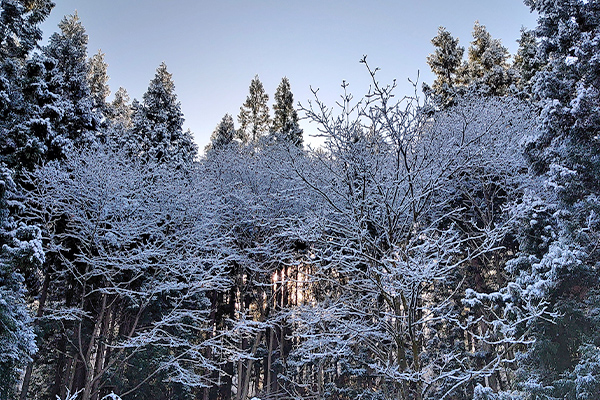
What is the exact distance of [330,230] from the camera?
5066mm

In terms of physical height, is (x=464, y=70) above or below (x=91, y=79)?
above

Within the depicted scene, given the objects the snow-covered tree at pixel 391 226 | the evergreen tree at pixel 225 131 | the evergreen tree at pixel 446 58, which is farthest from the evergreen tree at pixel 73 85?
the evergreen tree at pixel 446 58

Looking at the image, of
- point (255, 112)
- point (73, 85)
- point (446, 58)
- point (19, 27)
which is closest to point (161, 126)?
point (73, 85)

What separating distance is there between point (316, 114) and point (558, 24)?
643cm

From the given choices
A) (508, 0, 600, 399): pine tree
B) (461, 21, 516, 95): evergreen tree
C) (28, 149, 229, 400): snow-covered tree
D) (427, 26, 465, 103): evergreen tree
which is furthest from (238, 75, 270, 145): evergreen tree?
(508, 0, 600, 399): pine tree

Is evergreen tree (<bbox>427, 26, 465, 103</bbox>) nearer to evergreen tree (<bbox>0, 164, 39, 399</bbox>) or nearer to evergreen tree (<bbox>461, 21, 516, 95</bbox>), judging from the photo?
evergreen tree (<bbox>461, 21, 516, 95</bbox>)

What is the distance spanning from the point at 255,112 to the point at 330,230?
15889 millimetres

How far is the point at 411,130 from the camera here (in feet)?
12.2

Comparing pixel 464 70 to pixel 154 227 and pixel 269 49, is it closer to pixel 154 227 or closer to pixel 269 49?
pixel 269 49

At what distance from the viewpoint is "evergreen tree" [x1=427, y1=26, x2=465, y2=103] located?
15.6 meters

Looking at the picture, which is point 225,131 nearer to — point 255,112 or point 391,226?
point 255,112

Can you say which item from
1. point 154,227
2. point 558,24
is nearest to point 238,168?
point 154,227

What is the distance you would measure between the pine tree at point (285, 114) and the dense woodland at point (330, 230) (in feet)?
13.9

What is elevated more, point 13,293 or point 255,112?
point 255,112
